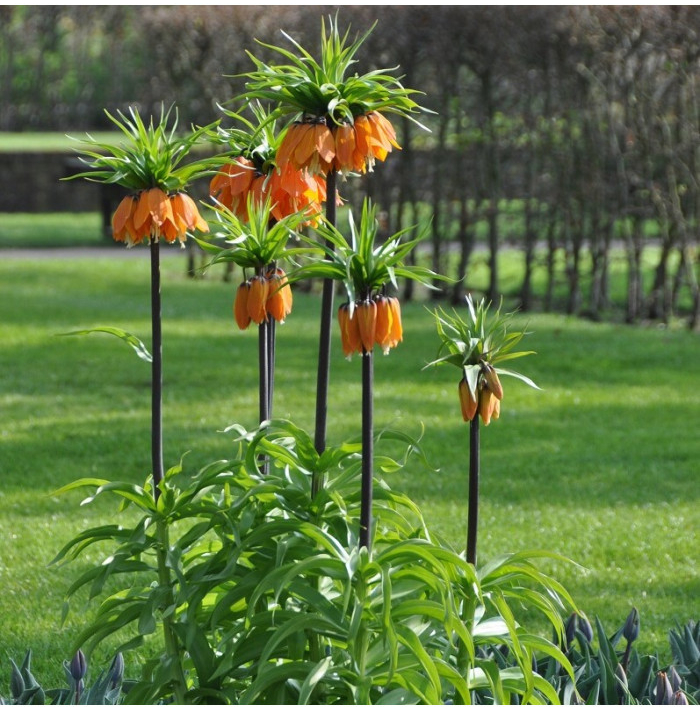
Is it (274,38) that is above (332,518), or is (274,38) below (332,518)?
above

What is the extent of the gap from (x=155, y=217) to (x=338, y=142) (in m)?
0.43

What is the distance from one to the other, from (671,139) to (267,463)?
25.0 feet

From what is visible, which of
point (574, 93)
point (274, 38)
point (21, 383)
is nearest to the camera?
point (21, 383)

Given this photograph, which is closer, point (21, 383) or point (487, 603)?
point (487, 603)

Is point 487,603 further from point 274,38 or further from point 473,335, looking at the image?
point 274,38

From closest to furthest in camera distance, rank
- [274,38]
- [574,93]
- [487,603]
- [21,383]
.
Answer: [487,603]
[21,383]
[574,93]
[274,38]

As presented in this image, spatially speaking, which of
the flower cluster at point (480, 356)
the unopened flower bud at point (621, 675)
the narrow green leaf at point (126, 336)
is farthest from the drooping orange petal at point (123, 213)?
the unopened flower bud at point (621, 675)

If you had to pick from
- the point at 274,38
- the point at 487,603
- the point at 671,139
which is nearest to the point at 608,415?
the point at 671,139

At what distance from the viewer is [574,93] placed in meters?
9.91

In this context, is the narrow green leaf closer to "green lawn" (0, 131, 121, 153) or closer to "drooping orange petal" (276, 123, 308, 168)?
"drooping orange petal" (276, 123, 308, 168)

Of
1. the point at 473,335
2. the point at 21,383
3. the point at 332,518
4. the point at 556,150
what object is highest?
the point at 556,150

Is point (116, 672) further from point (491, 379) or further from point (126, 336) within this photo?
point (491, 379)

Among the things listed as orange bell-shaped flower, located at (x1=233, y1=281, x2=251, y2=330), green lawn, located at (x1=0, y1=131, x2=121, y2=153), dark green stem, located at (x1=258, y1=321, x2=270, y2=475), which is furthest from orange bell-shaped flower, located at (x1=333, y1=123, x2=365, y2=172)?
green lawn, located at (x1=0, y1=131, x2=121, y2=153)

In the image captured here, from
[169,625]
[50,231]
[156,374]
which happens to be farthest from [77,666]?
[50,231]
